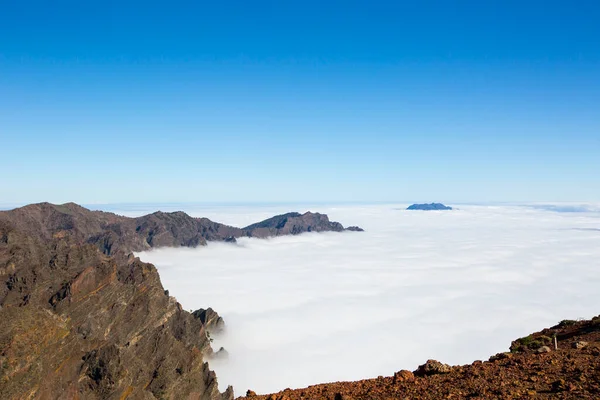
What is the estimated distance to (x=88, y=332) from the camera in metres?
69.9

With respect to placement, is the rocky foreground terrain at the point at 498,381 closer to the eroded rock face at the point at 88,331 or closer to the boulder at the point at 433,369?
the boulder at the point at 433,369

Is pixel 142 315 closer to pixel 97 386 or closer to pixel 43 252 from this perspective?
pixel 43 252

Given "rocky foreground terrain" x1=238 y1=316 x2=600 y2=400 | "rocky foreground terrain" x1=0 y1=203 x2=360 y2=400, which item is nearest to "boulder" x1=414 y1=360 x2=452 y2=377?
"rocky foreground terrain" x1=238 y1=316 x2=600 y2=400

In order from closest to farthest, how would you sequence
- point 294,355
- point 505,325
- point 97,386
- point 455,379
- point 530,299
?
point 455,379, point 97,386, point 294,355, point 505,325, point 530,299

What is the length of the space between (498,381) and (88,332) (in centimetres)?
7132

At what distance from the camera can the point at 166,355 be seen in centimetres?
6738

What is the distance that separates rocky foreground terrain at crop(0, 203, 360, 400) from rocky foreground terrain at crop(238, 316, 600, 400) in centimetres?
3587

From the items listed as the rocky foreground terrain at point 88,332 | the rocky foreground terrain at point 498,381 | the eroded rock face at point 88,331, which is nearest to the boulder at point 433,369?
the rocky foreground terrain at point 498,381

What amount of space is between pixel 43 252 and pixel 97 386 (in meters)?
54.4

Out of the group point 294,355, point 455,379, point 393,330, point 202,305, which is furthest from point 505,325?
point 455,379

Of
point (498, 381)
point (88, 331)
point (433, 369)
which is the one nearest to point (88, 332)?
point (88, 331)

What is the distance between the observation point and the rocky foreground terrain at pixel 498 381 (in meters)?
14.4

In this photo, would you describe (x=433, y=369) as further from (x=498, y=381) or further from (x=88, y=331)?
(x=88, y=331)

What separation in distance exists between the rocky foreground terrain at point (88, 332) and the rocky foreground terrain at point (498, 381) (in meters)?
35.9
